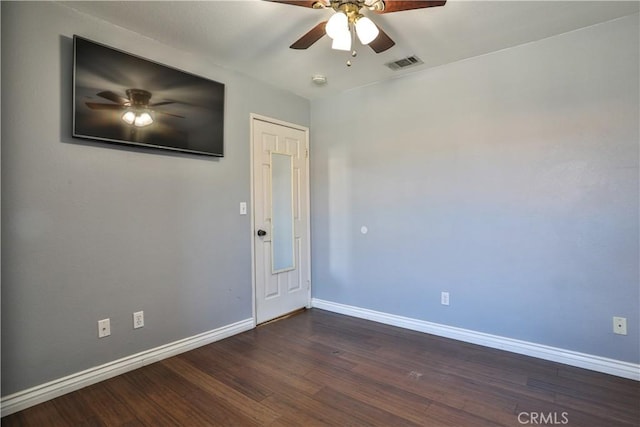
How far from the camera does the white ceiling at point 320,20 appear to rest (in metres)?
2.15

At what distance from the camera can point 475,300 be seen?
9.53 feet

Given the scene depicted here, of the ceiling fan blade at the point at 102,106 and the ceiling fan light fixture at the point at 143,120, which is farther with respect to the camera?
the ceiling fan light fixture at the point at 143,120

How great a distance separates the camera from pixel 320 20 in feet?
7.50

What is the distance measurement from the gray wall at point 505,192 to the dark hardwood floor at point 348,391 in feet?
1.46

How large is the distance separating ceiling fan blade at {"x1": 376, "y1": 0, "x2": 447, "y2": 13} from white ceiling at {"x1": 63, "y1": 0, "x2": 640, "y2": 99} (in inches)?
15.0

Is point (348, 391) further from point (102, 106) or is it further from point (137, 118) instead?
point (102, 106)

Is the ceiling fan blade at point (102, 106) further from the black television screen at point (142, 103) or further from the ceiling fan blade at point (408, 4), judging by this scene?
the ceiling fan blade at point (408, 4)

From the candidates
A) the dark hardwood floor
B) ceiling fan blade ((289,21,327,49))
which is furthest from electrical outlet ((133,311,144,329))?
ceiling fan blade ((289,21,327,49))

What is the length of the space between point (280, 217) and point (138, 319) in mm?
A: 1629

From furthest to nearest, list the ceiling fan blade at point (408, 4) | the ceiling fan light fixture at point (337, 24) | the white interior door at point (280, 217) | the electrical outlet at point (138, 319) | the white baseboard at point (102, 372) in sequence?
the white interior door at point (280, 217) < the electrical outlet at point (138, 319) < the white baseboard at point (102, 372) < the ceiling fan light fixture at point (337, 24) < the ceiling fan blade at point (408, 4)

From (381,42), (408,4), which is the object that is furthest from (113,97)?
(408,4)

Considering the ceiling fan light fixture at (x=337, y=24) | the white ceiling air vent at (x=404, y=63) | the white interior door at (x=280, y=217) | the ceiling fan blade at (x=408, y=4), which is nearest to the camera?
the ceiling fan blade at (x=408, y=4)

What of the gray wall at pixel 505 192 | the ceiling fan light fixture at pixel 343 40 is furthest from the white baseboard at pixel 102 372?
the ceiling fan light fixture at pixel 343 40

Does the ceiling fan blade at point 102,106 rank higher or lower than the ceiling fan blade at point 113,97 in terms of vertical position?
lower
